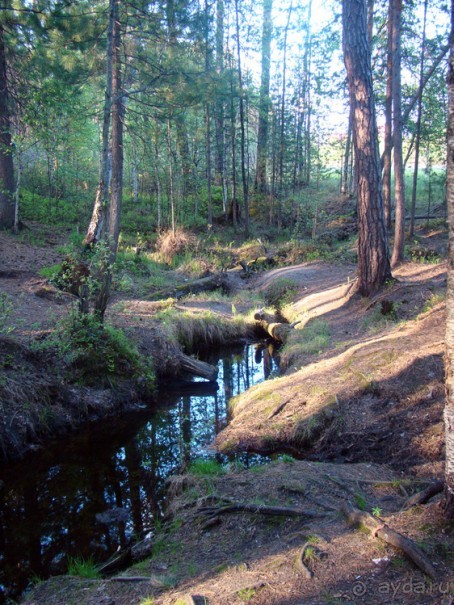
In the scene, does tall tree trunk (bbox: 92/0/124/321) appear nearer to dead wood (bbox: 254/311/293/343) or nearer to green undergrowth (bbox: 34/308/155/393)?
green undergrowth (bbox: 34/308/155/393)

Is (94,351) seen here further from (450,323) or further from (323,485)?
(450,323)

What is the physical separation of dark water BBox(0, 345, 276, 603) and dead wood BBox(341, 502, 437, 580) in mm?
2382

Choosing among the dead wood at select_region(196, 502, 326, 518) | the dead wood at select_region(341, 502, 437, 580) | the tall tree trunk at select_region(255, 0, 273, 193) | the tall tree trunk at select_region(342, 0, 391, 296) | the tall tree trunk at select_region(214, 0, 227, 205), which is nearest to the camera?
the dead wood at select_region(341, 502, 437, 580)

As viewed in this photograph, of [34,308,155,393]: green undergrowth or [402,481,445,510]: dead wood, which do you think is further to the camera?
[34,308,155,393]: green undergrowth

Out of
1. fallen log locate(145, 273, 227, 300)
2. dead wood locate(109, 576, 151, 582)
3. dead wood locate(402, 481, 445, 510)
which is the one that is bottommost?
dead wood locate(109, 576, 151, 582)

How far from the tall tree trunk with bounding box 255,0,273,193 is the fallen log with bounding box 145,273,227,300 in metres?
13.3

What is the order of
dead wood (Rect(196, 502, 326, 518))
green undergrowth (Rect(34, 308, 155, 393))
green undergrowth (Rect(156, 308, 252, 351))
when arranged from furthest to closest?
green undergrowth (Rect(156, 308, 252, 351)) → green undergrowth (Rect(34, 308, 155, 393)) → dead wood (Rect(196, 502, 326, 518))

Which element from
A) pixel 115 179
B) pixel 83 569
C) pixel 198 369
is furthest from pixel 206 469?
pixel 115 179

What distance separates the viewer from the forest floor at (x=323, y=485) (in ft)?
9.78

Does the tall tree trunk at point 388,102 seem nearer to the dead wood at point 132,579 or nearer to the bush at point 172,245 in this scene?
the bush at point 172,245

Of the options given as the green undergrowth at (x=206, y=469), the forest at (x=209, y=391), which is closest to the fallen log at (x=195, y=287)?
the forest at (x=209, y=391)

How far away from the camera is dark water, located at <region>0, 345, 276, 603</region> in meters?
4.86

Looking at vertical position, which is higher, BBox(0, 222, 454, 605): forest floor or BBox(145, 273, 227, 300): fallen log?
BBox(145, 273, 227, 300): fallen log

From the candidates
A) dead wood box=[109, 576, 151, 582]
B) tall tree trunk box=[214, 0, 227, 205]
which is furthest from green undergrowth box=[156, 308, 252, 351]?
tall tree trunk box=[214, 0, 227, 205]
